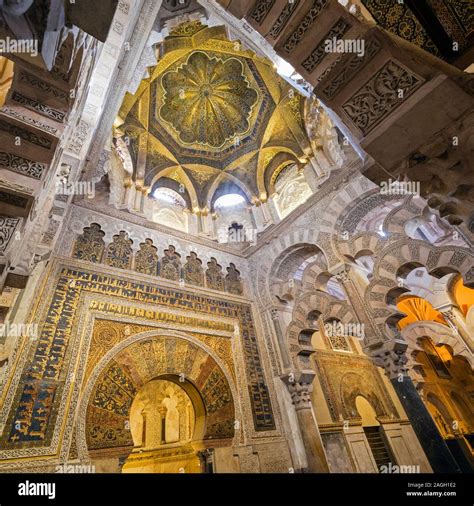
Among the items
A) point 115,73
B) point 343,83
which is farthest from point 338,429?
point 115,73

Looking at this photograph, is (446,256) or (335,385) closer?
(446,256)

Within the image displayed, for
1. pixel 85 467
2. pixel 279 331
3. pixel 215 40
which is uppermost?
pixel 215 40

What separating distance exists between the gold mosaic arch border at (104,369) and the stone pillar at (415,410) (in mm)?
2983

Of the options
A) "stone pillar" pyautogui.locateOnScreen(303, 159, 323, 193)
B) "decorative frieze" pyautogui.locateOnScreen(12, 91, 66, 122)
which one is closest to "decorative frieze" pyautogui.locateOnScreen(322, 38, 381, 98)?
"decorative frieze" pyautogui.locateOnScreen(12, 91, 66, 122)

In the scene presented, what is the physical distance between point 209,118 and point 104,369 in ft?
26.8

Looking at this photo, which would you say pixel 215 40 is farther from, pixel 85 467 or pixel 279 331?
pixel 85 467

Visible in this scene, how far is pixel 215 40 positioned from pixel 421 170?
320 inches

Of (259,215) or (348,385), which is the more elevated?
(259,215)

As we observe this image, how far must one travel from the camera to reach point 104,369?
484 centimetres

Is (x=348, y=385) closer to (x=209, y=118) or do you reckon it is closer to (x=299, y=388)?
(x=299, y=388)

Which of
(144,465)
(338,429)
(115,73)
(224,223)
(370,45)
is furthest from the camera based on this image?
(224,223)

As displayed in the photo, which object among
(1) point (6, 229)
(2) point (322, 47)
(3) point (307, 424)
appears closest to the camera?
(2) point (322, 47)

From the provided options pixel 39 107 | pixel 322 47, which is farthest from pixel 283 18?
pixel 39 107

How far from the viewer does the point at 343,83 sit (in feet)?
6.66
